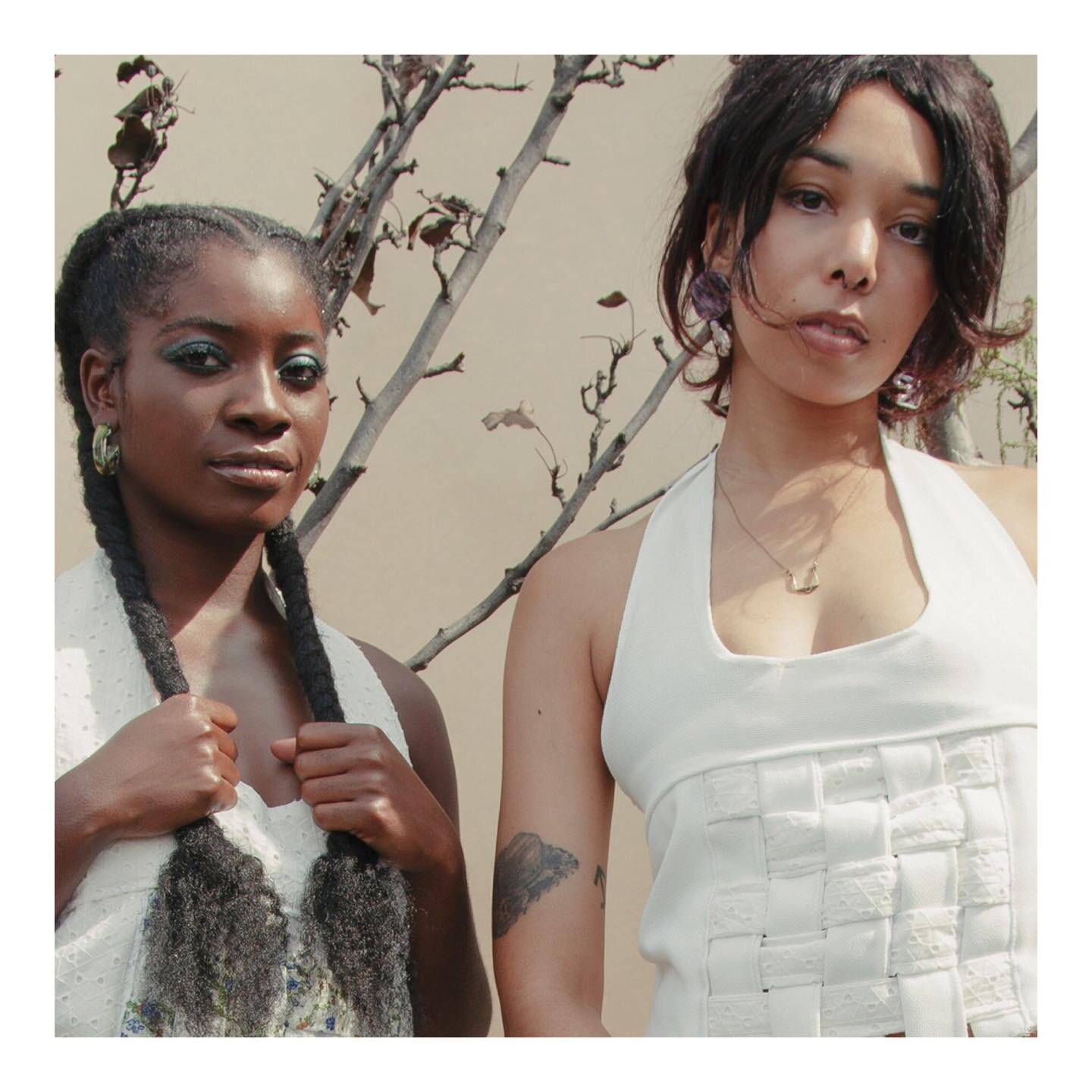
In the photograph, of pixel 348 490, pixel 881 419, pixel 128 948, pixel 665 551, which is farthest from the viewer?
pixel 348 490

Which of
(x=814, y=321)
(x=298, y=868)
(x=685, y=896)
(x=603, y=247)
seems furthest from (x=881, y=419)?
(x=298, y=868)

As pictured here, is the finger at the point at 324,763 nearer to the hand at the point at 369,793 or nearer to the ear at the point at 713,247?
the hand at the point at 369,793

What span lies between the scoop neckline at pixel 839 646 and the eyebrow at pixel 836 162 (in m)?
0.38

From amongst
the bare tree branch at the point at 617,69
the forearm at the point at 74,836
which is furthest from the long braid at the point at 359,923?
the bare tree branch at the point at 617,69

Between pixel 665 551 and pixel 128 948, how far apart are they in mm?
907

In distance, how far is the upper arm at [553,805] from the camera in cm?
235

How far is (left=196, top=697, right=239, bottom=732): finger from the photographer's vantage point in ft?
7.34

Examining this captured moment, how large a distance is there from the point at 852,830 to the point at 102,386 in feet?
3.87

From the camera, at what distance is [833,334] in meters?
2.37

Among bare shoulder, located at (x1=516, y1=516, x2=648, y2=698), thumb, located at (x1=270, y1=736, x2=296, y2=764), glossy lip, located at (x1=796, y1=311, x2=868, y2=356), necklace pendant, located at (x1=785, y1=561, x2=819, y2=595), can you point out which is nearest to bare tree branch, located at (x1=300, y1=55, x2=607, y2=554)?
bare shoulder, located at (x1=516, y1=516, x2=648, y2=698)

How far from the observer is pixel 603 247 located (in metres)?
2.85

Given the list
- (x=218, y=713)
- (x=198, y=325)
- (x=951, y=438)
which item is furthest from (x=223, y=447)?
(x=951, y=438)
